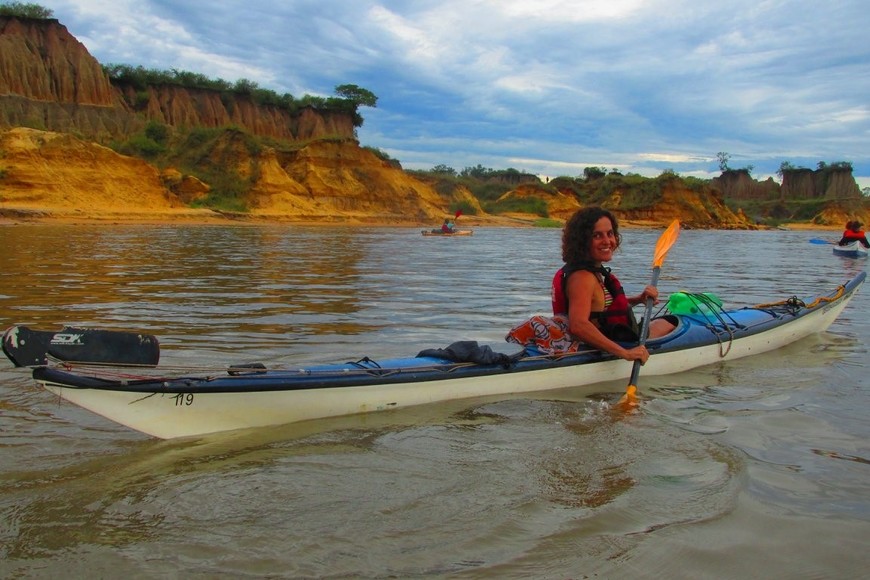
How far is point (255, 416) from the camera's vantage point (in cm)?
331

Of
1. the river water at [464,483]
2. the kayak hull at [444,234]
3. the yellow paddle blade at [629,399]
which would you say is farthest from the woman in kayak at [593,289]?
the kayak hull at [444,234]

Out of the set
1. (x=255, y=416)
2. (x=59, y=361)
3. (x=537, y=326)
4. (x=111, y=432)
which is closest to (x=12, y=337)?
(x=59, y=361)

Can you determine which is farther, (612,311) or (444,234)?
(444,234)

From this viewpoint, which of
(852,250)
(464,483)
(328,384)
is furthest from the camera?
(852,250)

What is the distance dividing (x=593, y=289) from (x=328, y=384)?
1.75m

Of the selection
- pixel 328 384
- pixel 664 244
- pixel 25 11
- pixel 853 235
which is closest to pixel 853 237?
pixel 853 235

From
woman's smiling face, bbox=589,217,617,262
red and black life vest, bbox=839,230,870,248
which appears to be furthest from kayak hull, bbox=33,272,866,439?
red and black life vest, bbox=839,230,870,248

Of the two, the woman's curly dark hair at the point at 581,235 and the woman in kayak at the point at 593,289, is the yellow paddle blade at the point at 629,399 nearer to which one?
the woman in kayak at the point at 593,289

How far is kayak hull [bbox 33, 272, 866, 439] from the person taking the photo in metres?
2.89

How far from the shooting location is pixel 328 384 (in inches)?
135

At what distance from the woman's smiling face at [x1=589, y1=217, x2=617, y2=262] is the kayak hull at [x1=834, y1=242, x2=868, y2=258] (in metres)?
18.0

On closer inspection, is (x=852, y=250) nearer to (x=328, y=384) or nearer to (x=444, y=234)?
(x=444, y=234)

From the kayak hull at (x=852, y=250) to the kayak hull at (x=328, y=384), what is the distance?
1652 cm

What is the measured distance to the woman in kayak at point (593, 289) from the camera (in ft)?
13.3
